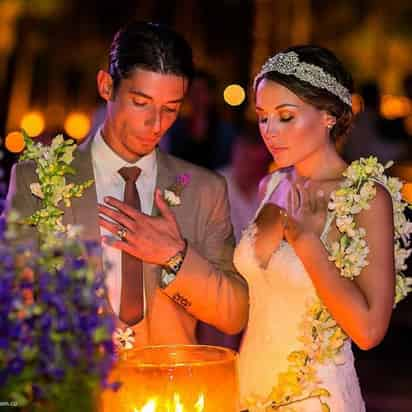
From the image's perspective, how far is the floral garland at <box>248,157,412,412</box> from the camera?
3.12 meters

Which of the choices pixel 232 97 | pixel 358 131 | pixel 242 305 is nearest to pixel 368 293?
pixel 242 305

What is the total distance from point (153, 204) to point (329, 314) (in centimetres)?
73

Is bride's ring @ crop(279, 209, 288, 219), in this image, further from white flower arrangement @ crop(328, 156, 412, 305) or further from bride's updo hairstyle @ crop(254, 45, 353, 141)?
bride's updo hairstyle @ crop(254, 45, 353, 141)

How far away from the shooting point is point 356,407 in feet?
11.2

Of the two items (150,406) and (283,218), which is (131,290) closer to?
(283,218)

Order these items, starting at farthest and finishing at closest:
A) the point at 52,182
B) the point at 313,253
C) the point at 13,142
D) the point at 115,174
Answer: the point at 13,142
the point at 115,174
the point at 313,253
the point at 52,182

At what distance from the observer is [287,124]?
3.33m

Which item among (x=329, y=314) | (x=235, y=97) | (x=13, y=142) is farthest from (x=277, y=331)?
(x=235, y=97)

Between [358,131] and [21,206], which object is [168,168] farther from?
[358,131]

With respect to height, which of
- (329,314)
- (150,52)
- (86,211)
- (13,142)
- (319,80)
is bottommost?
(329,314)

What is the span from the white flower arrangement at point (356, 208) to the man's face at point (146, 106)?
0.60 m

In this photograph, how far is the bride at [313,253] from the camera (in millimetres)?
3072

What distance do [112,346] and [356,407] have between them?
72.7 inches

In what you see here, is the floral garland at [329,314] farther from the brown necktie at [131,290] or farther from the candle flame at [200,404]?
the candle flame at [200,404]
